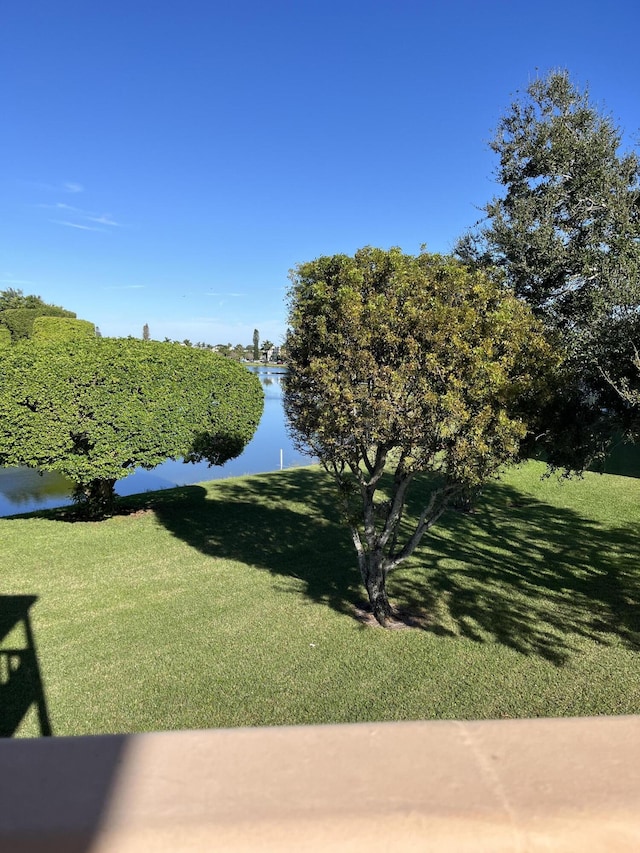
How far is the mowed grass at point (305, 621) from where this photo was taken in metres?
5.48

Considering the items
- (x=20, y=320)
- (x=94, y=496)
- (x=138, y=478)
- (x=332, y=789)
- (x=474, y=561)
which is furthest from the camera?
(x=20, y=320)

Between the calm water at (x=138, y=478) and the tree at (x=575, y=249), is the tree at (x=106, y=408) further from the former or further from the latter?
the tree at (x=575, y=249)

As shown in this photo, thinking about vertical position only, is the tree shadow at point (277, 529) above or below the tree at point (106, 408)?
below

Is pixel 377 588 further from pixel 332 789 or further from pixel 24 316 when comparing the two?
pixel 24 316

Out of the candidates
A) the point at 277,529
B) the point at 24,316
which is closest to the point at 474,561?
the point at 277,529

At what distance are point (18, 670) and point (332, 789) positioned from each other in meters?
6.61

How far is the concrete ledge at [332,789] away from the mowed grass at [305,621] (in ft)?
14.6

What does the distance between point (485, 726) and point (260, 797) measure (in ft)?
1.81

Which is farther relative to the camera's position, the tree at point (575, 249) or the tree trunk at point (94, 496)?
the tree trunk at point (94, 496)

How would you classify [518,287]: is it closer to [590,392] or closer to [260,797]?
[590,392]

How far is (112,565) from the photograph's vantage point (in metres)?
9.81

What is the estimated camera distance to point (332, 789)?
1.02m

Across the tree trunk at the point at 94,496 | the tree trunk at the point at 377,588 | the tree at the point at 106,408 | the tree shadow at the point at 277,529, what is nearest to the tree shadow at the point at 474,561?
the tree shadow at the point at 277,529

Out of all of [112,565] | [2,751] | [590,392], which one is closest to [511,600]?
[590,392]
